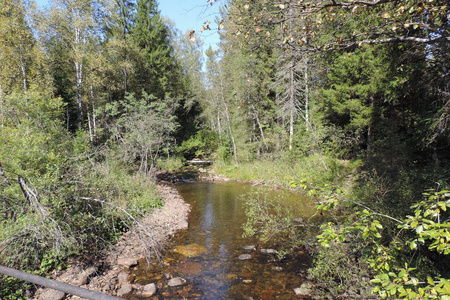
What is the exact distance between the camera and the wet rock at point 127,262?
20.2ft

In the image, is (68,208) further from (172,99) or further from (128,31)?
(128,31)

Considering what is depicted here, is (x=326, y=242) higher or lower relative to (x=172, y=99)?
Answer: lower

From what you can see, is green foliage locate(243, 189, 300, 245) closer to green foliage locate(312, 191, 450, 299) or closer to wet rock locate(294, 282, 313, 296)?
wet rock locate(294, 282, 313, 296)

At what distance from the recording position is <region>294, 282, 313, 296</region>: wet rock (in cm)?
486

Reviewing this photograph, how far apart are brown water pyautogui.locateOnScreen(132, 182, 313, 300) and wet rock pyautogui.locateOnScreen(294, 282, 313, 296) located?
10 centimetres

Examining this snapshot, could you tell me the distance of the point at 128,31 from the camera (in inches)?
864

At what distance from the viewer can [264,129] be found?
20172 mm

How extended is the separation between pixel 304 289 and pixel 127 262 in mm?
4337

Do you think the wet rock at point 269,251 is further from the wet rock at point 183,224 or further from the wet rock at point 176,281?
the wet rock at point 183,224

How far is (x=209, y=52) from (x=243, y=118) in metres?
11.3

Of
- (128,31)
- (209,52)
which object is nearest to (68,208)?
(128,31)

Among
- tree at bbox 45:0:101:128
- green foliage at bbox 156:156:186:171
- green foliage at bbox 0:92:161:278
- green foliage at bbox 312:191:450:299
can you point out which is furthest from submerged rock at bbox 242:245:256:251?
green foliage at bbox 156:156:186:171

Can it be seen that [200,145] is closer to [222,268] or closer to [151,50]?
[151,50]

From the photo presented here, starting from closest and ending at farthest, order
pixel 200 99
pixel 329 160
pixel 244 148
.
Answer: pixel 329 160, pixel 244 148, pixel 200 99
